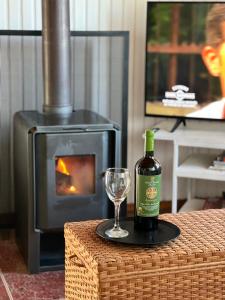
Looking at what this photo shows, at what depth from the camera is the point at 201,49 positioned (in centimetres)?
386

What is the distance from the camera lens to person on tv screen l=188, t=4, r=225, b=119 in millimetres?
3785

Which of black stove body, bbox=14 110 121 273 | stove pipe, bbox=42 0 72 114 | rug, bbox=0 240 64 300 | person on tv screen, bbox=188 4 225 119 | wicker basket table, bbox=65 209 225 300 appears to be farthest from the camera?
person on tv screen, bbox=188 4 225 119

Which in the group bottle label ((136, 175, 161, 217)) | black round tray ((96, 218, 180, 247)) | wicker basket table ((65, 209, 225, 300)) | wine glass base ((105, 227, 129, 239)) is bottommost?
wicker basket table ((65, 209, 225, 300))

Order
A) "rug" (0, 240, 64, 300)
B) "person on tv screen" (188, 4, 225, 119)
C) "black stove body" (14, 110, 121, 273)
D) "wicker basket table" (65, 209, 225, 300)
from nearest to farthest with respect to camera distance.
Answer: "wicker basket table" (65, 209, 225, 300), "rug" (0, 240, 64, 300), "black stove body" (14, 110, 121, 273), "person on tv screen" (188, 4, 225, 119)

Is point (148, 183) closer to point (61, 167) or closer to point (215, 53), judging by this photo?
point (61, 167)

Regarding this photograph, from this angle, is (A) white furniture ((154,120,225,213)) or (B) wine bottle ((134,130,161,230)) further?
(A) white furniture ((154,120,225,213))

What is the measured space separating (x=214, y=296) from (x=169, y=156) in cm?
210

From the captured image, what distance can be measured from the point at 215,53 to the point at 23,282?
1758 mm

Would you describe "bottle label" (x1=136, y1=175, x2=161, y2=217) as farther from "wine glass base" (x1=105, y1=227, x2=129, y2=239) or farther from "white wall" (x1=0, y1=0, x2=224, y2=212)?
"white wall" (x1=0, y1=0, x2=224, y2=212)

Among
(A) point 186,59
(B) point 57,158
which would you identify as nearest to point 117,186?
(B) point 57,158

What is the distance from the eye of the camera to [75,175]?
3.34 metres

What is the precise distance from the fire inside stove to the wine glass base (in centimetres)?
110

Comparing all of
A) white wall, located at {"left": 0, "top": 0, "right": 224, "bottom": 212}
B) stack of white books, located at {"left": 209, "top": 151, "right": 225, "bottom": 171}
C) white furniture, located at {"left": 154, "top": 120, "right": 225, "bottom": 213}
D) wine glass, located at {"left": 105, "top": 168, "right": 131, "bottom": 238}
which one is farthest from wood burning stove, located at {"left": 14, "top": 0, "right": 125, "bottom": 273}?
wine glass, located at {"left": 105, "top": 168, "right": 131, "bottom": 238}

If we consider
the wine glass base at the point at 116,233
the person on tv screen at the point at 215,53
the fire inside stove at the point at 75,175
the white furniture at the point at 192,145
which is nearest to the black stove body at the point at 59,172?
the fire inside stove at the point at 75,175
